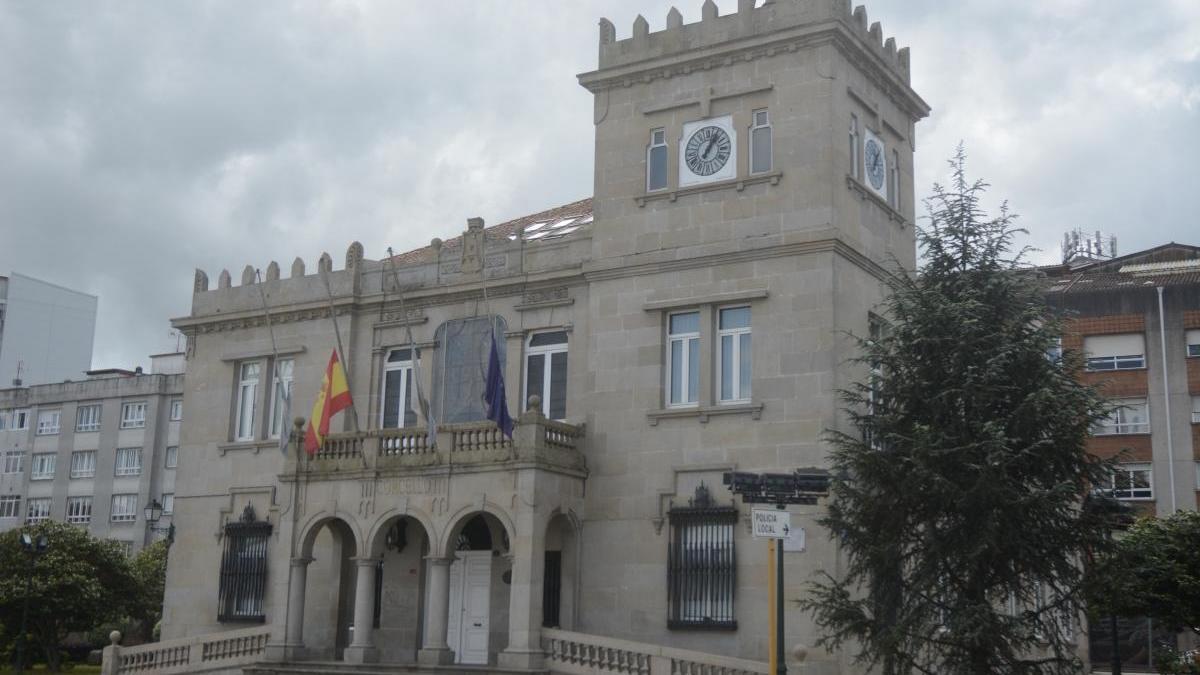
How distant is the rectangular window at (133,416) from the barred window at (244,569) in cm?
4342

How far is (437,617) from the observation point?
28094mm

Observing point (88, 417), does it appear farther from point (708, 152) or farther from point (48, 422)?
point (708, 152)

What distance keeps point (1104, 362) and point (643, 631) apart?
29.5 m

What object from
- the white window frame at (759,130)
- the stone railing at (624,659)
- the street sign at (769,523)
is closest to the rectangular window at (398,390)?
the stone railing at (624,659)

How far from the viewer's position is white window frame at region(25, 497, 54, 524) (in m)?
77.8

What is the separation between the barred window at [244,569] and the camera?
33.8 metres

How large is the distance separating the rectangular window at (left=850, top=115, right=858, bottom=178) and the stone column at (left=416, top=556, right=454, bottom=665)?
12.0m

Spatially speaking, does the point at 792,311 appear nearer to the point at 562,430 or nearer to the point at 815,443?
the point at 815,443

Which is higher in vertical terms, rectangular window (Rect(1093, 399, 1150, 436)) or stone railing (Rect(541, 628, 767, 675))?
rectangular window (Rect(1093, 399, 1150, 436))

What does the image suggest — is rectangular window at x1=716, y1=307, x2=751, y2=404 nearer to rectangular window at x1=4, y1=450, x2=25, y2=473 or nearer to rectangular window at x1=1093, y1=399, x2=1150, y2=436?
rectangular window at x1=1093, y1=399, x2=1150, y2=436

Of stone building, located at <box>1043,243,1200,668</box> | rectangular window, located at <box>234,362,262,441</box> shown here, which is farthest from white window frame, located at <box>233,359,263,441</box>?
stone building, located at <box>1043,243,1200,668</box>

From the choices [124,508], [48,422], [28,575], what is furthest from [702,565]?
[48,422]

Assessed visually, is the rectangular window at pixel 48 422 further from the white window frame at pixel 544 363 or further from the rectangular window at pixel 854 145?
the rectangular window at pixel 854 145

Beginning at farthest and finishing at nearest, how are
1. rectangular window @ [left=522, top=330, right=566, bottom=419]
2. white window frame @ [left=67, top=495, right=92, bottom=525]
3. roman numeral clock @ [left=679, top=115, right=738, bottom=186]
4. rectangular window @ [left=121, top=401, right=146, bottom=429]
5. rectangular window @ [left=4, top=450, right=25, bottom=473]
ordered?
rectangular window @ [left=4, top=450, right=25, bottom=473] < white window frame @ [left=67, top=495, right=92, bottom=525] < rectangular window @ [left=121, top=401, right=146, bottom=429] < rectangular window @ [left=522, top=330, right=566, bottom=419] < roman numeral clock @ [left=679, top=115, right=738, bottom=186]
